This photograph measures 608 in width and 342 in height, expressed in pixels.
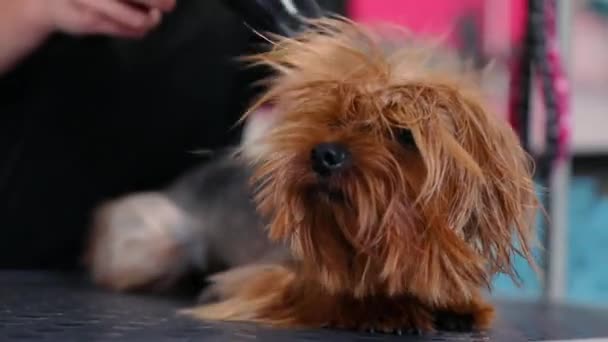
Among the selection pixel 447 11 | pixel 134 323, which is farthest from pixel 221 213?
pixel 447 11

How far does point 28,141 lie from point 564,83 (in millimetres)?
623

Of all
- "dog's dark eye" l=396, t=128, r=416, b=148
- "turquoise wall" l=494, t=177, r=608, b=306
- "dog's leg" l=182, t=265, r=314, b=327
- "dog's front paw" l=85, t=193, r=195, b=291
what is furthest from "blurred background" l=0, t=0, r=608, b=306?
"turquoise wall" l=494, t=177, r=608, b=306

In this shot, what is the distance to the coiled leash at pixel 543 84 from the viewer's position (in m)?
1.06

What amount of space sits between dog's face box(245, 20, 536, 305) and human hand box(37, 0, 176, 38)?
30 cm

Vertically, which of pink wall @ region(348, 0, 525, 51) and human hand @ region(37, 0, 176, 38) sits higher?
pink wall @ region(348, 0, 525, 51)

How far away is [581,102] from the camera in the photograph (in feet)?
6.23

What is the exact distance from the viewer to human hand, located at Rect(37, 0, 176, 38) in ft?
3.09

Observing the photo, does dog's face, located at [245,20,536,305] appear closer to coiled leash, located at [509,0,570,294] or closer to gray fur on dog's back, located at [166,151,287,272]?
gray fur on dog's back, located at [166,151,287,272]

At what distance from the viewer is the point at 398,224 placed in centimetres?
64

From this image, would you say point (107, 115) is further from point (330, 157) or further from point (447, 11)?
point (447, 11)

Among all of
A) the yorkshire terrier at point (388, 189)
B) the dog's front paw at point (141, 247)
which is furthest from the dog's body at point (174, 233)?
the yorkshire terrier at point (388, 189)

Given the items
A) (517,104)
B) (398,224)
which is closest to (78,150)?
(517,104)

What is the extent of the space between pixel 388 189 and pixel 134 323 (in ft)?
0.65

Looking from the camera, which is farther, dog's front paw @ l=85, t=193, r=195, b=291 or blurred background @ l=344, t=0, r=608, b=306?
blurred background @ l=344, t=0, r=608, b=306
